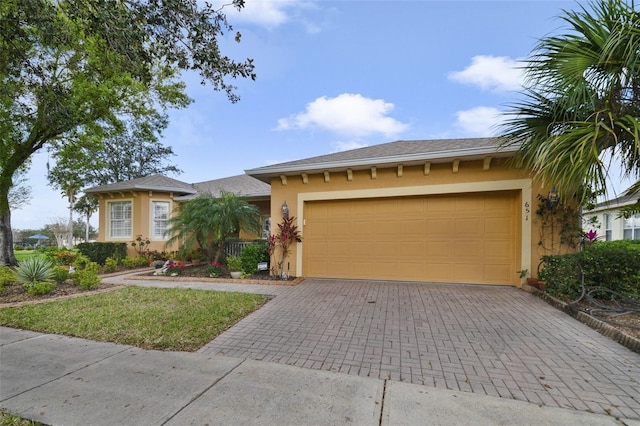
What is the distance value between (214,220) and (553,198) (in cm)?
853

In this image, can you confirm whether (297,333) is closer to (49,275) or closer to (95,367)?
(95,367)

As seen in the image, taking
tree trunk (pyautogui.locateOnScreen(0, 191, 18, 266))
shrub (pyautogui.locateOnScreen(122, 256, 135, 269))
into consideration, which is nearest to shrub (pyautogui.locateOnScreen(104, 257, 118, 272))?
shrub (pyautogui.locateOnScreen(122, 256, 135, 269))


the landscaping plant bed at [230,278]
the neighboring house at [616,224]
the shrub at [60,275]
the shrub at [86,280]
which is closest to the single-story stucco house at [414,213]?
the landscaping plant bed at [230,278]

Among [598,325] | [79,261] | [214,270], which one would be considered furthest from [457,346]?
[79,261]

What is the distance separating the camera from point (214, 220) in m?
8.42

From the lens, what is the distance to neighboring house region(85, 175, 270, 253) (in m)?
12.2

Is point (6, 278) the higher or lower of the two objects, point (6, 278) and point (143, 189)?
the lower

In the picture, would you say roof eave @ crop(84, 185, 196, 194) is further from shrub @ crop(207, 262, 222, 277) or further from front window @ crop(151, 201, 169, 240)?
shrub @ crop(207, 262, 222, 277)

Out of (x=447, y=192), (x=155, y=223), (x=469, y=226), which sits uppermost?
(x=447, y=192)

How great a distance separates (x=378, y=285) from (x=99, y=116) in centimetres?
1247

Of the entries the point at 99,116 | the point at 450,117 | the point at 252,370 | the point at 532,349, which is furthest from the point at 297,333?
the point at 99,116

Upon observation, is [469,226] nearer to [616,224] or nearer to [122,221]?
[616,224]

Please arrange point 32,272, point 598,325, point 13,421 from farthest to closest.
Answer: point 32,272 < point 598,325 < point 13,421

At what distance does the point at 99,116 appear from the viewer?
11312mm
